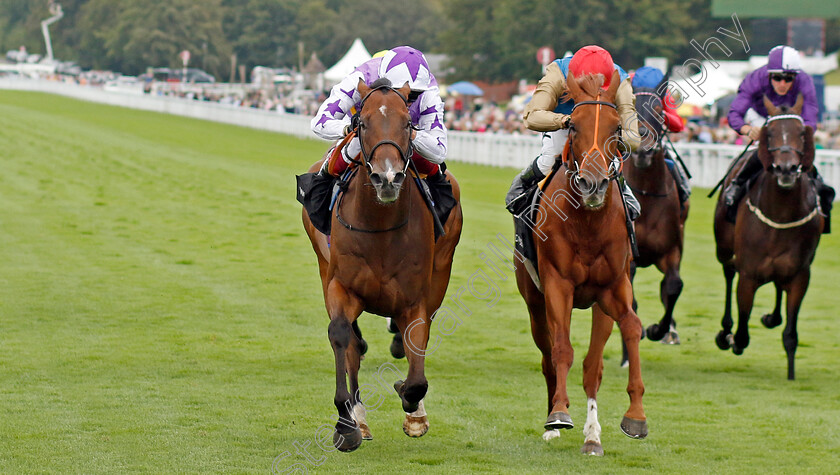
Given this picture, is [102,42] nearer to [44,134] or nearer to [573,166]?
[44,134]

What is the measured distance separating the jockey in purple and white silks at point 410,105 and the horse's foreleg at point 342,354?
0.79 meters

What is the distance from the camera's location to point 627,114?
6.17m

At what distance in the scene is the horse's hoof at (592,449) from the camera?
6.20 metres

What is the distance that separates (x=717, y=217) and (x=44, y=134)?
23.2 metres

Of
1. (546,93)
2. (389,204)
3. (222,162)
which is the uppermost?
(546,93)

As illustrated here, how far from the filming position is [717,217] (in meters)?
10.0

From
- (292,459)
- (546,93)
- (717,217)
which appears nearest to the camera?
(292,459)

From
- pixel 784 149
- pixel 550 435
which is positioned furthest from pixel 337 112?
pixel 784 149

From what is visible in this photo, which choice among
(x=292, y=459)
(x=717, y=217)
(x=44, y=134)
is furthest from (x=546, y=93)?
(x=44, y=134)

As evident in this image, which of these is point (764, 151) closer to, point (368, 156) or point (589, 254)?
point (589, 254)

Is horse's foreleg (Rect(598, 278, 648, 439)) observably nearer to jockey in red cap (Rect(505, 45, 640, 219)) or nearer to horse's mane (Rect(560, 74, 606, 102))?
jockey in red cap (Rect(505, 45, 640, 219))

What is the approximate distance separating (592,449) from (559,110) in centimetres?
207

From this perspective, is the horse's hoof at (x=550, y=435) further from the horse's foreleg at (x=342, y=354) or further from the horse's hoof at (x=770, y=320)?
the horse's hoof at (x=770, y=320)

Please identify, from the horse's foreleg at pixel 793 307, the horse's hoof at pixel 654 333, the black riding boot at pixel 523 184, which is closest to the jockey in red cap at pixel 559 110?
the black riding boot at pixel 523 184
